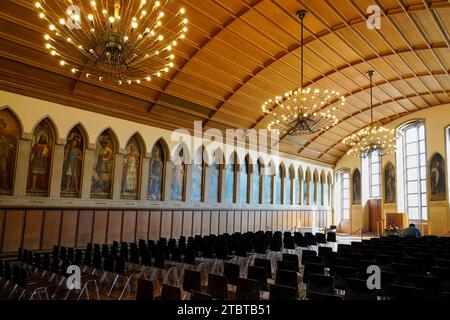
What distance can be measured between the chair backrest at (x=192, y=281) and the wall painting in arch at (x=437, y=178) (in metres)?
22.1

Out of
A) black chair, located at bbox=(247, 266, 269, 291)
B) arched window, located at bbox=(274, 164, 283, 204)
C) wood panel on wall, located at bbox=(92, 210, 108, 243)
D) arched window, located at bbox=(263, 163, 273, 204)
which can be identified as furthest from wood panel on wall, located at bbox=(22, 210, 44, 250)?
arched window, located at bbox=(274, 164, 283, 204)

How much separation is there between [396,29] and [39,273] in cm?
1502

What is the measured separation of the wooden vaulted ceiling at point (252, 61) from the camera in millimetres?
11984

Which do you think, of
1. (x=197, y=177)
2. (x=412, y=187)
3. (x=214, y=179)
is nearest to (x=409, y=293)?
(x=197, y=177)

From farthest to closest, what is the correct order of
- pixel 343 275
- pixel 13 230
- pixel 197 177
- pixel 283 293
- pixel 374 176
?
pixel 374 176 < pixel 197 177 < pixel 13 230 < pixel 343 275 < pixel 283 293

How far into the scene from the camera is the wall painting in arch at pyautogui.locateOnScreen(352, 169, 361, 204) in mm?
27970

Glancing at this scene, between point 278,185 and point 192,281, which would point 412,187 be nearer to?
point 278,185

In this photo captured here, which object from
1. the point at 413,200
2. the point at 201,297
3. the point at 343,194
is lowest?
the point at 201,297

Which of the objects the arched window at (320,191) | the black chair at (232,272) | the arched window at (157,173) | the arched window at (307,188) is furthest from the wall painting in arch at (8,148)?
the arched window at (320,191)

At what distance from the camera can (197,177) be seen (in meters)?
18.7

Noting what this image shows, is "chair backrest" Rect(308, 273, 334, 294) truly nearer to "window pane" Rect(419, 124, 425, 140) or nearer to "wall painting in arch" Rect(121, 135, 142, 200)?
"wall painting in arch" Rect(121, 135, 142, 200)

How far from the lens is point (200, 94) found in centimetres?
1705

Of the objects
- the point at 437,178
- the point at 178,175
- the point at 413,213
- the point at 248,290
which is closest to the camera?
the point at 248,290

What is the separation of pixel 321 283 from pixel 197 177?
1310 cm
